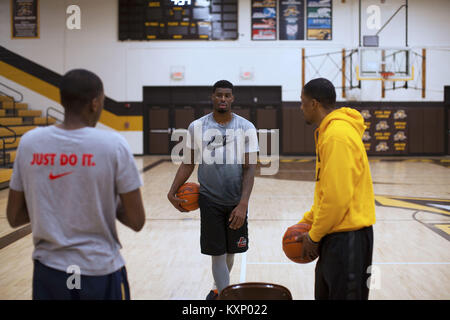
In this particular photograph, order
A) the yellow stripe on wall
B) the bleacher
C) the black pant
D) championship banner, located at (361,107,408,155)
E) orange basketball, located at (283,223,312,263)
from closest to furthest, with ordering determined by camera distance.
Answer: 1. the black pant
2. orange basketball, located at (283,223,312,263)
3. the bleacher
4. the yellow stripe on wall
5. championship banner, located at (361,107,408,155)

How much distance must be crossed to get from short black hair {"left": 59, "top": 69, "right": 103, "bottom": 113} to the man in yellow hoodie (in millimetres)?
1137

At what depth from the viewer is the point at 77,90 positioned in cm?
199

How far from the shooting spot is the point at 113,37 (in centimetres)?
1722

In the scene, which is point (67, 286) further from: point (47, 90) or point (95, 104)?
point (47, 90)

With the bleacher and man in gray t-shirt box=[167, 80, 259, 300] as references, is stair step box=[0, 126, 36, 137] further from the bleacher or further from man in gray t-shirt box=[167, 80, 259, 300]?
man in gray t-shirt box=[167, 80, 259, 300]

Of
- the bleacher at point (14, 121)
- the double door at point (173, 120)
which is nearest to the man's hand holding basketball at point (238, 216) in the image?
the bleacher at point (14, 121)

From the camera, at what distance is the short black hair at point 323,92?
104 inches

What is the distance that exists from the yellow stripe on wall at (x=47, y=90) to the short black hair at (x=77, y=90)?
617 inches

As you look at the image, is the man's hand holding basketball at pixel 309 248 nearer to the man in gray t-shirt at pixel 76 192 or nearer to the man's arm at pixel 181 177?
the man in gray t-shirt at pixel 76 192

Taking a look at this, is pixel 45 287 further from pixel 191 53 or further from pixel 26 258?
pixel 191 53

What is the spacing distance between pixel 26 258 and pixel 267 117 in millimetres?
12901

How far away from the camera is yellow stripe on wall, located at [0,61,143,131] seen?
17141 millimetres

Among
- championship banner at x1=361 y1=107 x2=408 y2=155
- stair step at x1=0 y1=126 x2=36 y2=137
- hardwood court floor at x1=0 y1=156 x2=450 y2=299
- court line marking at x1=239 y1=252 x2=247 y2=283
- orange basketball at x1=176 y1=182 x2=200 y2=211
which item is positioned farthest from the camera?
championship banner at x1=361 y1=107 x2=408 y2=155

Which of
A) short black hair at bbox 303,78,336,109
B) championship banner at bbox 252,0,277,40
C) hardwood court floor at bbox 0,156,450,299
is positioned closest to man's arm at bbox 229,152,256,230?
hardwood court floor at bbox 0,156,450,299
